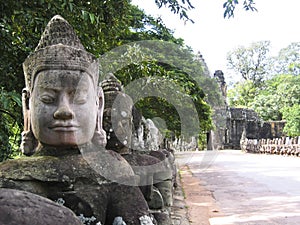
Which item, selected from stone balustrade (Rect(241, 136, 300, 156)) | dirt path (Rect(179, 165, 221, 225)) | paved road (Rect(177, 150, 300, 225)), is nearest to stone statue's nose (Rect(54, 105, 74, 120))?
dirt path (Rect(179, 165, 221, 225))

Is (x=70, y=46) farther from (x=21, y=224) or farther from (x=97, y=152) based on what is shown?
(x=21, y=224)

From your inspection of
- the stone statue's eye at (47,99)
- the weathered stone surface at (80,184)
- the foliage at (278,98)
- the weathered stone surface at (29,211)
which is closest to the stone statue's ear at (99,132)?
the weathered stone surface at (80,184)

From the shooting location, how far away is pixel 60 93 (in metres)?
1.83

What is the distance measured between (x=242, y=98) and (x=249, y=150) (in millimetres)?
14739

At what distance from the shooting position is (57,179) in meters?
1.69

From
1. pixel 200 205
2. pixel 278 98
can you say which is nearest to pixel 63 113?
pixel 200 205

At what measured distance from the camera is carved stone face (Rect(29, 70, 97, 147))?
1.81 metres

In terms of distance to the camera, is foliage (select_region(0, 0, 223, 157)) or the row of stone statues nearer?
the row of stone statues

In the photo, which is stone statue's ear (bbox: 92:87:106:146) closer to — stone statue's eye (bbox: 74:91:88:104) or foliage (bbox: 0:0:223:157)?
stone statue's eye (bbox: 74:91:88:104)

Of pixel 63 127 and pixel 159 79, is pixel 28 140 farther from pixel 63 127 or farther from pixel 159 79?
pixel 159 79

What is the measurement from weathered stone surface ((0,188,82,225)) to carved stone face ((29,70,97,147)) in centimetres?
88

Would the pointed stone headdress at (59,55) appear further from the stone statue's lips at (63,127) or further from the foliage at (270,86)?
the foliage at (270,86)

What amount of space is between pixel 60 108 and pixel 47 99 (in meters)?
0.09

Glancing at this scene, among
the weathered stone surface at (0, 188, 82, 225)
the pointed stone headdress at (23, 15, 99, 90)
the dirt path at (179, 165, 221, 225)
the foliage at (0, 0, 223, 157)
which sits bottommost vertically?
the dirt path at (179, 165, 221, 225)
